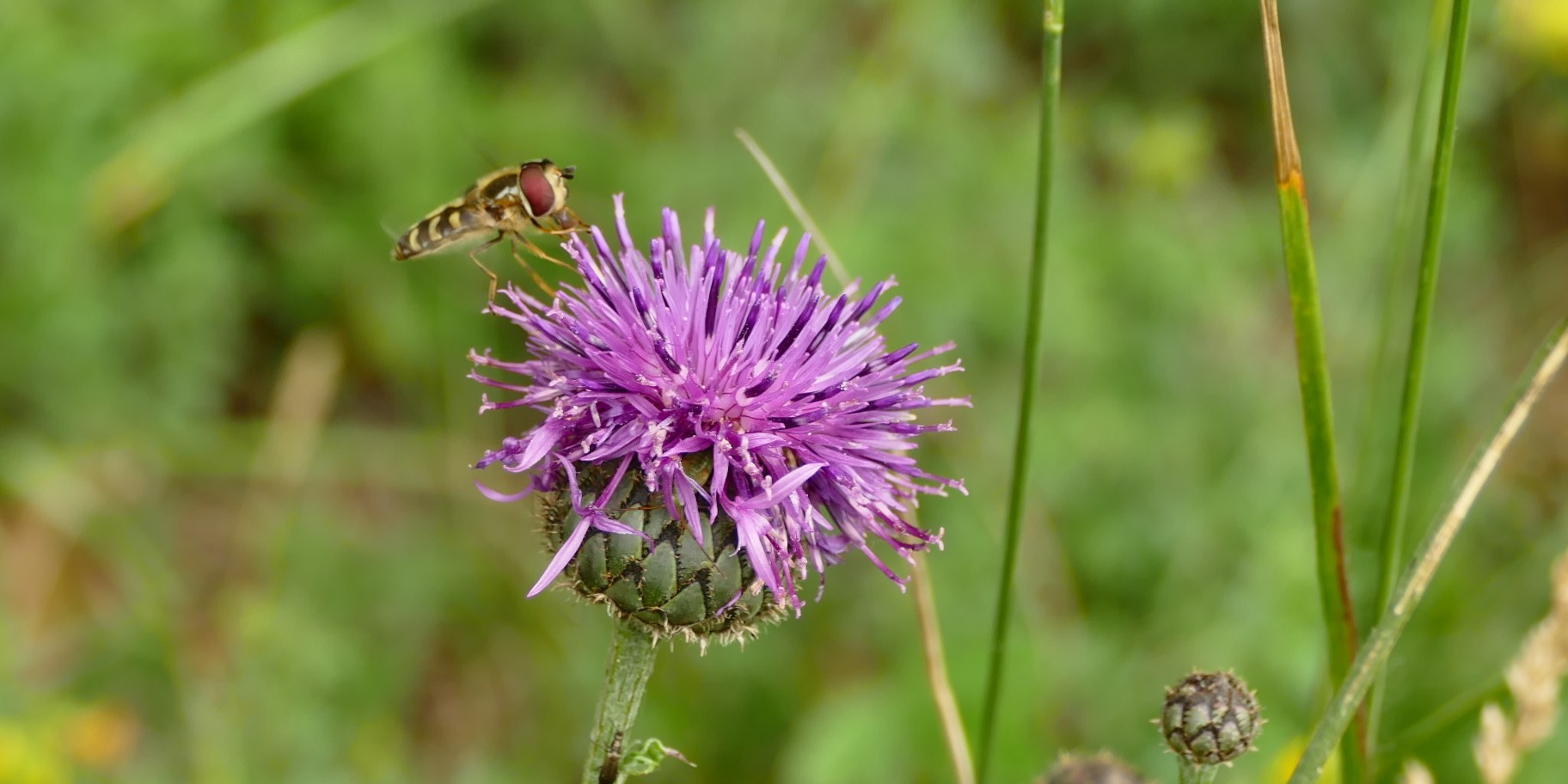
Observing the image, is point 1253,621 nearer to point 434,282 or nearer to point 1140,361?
point 1140,361

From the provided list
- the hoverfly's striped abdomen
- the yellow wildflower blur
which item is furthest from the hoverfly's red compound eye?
the yellow wildflower blur

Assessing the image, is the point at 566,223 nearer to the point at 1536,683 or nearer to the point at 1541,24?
the point at 1536,683

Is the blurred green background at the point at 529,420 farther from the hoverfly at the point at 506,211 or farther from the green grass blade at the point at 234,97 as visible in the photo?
the hoverfly at the point at 506,211

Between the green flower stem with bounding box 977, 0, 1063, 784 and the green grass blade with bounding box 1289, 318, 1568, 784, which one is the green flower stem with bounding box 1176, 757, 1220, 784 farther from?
the green flower stem with bounding box 977, 0, 1063, 784

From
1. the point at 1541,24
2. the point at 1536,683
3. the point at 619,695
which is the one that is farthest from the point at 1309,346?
the point at 1541,24

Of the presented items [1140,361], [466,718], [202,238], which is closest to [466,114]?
[202,238]

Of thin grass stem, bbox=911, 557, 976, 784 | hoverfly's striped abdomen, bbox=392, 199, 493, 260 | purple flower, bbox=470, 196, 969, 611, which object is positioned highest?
hoverfly's striped abdomen, bbox=392, 199, 493, 260

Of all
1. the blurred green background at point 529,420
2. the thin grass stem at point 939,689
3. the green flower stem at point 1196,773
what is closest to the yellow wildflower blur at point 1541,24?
the blurred green background at point 529,420
